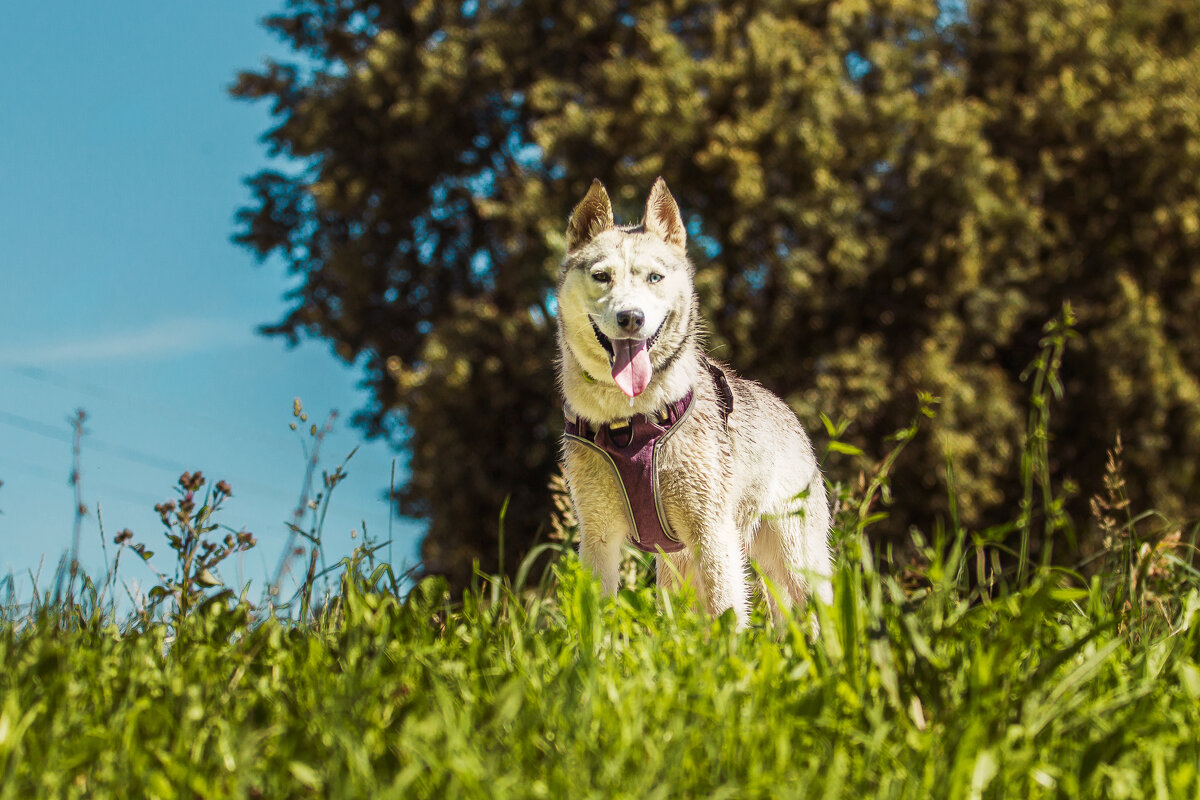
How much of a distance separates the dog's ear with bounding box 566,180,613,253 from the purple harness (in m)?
0.86

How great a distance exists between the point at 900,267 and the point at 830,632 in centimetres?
1568

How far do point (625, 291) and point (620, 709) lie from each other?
201cm

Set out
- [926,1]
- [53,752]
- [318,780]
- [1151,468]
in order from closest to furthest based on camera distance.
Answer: [318,780]
[53,752]
[1151,468]
[926,1]

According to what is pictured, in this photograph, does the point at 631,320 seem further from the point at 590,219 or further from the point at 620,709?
the point at 620,709

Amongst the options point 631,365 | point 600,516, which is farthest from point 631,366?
point 600,516

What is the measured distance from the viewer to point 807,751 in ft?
6.96

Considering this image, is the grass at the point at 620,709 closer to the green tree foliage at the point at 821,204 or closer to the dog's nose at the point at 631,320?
the dog's nose at the point at 631,320

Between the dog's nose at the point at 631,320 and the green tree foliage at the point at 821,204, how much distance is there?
10608mm

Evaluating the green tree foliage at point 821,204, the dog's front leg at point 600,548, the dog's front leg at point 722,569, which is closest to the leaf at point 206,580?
the dog's front leg at point 600,548

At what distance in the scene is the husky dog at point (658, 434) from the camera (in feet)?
12.2

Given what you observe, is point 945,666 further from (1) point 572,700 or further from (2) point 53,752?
(2) point 53,752

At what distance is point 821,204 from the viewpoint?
15.9 meters

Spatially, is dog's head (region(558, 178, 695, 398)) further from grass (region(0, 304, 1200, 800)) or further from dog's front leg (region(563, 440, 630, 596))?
grass (region(0, 304, 1200, 800))

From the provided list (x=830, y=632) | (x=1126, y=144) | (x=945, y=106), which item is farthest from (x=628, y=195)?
(x=830, y=632)
